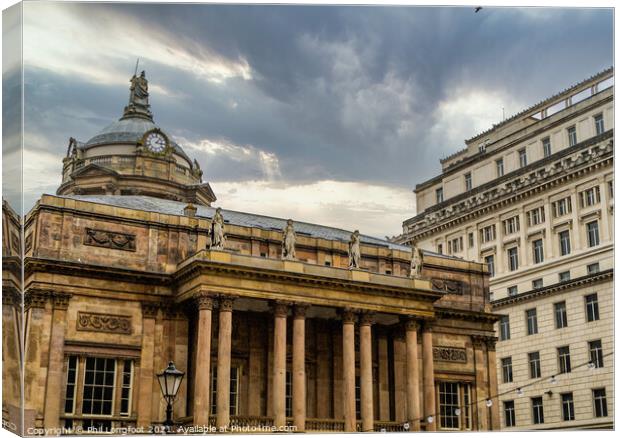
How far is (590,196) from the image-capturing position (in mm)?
60500

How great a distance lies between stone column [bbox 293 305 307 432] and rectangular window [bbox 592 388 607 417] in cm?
1672

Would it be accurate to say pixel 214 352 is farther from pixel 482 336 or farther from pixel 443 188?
pixel 443 188

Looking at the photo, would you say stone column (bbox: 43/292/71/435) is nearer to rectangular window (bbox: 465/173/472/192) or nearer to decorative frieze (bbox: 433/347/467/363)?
decorative frieze (bbox: 433/347/467/363)

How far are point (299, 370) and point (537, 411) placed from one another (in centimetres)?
2372

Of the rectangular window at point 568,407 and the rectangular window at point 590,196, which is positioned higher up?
the rectangular window at point 590,196

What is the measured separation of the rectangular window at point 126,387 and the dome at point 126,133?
22.0m

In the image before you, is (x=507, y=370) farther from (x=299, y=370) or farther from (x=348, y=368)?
(x=299, y=370)

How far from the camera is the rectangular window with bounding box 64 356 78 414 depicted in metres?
44.0

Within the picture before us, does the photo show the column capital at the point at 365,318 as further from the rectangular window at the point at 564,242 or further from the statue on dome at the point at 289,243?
the rectangular window at the point at 564,242

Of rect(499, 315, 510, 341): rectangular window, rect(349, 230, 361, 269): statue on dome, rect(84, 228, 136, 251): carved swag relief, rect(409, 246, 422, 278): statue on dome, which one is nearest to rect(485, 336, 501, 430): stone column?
rect(409, 246, 422, 278): statue on dome

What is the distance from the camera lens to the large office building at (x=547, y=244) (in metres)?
58.9

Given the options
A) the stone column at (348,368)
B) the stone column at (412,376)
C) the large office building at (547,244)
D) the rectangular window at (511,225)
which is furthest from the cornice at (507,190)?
the stone column at (348,368)

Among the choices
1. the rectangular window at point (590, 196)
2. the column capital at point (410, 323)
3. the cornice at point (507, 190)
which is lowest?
the column capital at point (410, 323)

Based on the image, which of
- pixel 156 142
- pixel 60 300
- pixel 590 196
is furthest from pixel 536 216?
pixel 60 300
